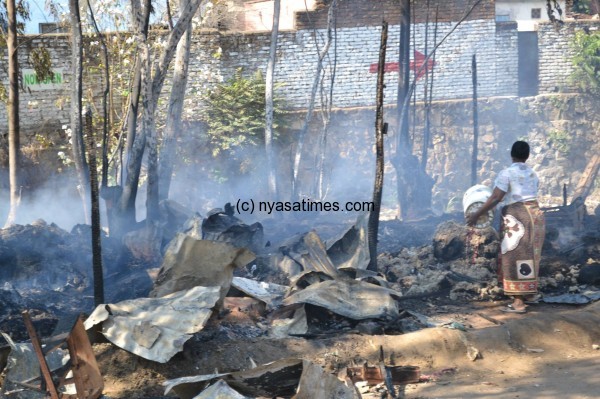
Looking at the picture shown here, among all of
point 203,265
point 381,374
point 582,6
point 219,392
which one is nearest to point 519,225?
point 381,374

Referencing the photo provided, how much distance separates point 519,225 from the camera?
24.4 feet

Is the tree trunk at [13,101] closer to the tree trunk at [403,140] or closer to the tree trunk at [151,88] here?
the tree trunk at [151,88]

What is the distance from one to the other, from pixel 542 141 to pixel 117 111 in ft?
34.5

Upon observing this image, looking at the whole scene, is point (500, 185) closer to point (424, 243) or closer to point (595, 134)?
point (424, 243)

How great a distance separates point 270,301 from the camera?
23.8 ft

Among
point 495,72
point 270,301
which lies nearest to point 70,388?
point 270,301

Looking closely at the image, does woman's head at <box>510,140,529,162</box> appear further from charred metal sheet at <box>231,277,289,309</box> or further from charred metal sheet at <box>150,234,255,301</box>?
charred metal sheet at <box>150,234,255,301</box>

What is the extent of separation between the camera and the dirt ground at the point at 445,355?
5.79m

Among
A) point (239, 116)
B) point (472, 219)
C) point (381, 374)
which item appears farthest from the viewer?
point (239, 116)

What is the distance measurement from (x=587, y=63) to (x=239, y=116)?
9.02 m

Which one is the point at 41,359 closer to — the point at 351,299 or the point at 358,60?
the point at 351,299

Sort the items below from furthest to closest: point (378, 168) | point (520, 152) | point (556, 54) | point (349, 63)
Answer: point (556, 54) → point (349, 63) → point (378, 168) → point (520, 152)

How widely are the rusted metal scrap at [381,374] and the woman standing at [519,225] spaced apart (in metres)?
1.96

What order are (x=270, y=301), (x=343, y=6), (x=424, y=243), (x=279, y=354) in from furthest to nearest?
(x=343, y=6) < (x=424, y=243) < (x=270, y=301) < (x=279, y=354)
